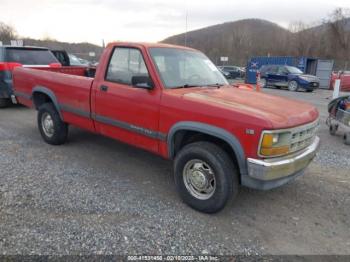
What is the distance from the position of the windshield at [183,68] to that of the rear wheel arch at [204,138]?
25.2 inches

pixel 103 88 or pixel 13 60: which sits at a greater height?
pixel 13 60

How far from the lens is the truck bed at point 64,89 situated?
15.9ft

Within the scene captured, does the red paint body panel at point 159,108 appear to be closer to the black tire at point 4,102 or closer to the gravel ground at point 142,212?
the gravel ground at point 142,212

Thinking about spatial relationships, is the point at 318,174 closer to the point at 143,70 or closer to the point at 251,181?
the point at 251,181

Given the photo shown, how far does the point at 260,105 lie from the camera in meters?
3.50

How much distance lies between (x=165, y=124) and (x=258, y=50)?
6154 centimetres

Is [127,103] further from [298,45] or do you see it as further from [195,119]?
[298,45]

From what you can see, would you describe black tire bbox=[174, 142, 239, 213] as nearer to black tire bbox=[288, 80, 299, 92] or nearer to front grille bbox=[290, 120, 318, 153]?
front grille bbox=[290, 120, 318, 153]

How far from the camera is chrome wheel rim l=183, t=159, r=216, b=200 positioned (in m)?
3.54

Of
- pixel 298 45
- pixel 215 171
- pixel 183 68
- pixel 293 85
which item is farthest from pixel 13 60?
pixel 298 45

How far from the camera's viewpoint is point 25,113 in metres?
8.54

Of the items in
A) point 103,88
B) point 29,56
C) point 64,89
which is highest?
point 29,56

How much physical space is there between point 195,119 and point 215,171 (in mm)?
616

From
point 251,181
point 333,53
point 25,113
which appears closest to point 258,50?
point 333,53
